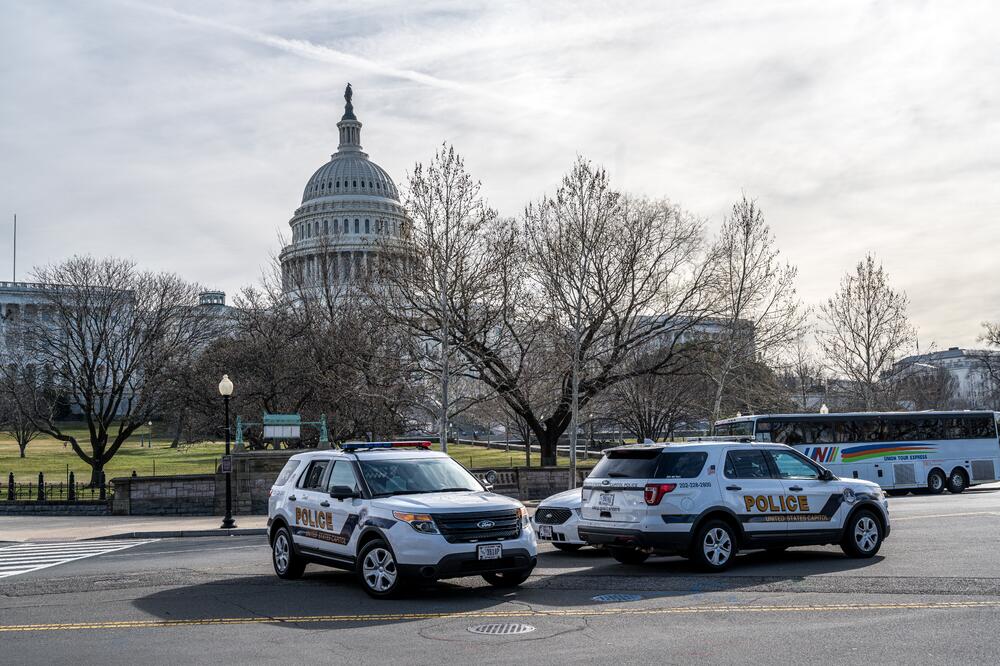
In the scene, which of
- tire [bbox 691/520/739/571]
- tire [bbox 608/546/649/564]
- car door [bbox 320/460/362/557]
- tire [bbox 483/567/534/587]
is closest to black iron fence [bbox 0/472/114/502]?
car door [bbox 320/460/362/557]

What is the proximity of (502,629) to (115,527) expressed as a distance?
2025cm

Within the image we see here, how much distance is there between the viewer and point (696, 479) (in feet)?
45.9

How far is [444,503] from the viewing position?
40.7 feet

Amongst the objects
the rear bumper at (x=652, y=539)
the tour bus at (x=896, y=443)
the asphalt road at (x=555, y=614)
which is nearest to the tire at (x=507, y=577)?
the asphalt road at (x=555, y=614)

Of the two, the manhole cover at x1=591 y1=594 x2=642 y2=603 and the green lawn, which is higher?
the green lawn

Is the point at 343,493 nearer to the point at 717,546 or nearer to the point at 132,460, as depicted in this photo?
the point at 717,546

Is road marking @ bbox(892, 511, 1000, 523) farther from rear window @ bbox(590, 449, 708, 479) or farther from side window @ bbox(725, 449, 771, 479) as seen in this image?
rear window @ bbox(590, 449, 708, 479)

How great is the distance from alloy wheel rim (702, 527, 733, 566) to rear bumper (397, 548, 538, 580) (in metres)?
3.21

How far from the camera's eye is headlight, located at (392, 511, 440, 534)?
39.3 feet

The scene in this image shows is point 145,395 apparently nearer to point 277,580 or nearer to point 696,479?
point 277,580

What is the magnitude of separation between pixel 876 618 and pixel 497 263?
25967mm

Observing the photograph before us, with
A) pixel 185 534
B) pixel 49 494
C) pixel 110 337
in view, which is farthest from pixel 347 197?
pixel 185 534

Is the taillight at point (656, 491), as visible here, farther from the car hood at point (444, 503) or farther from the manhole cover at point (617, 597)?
the car hood at point (444, 503)

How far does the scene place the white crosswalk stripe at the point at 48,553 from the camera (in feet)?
57.7
